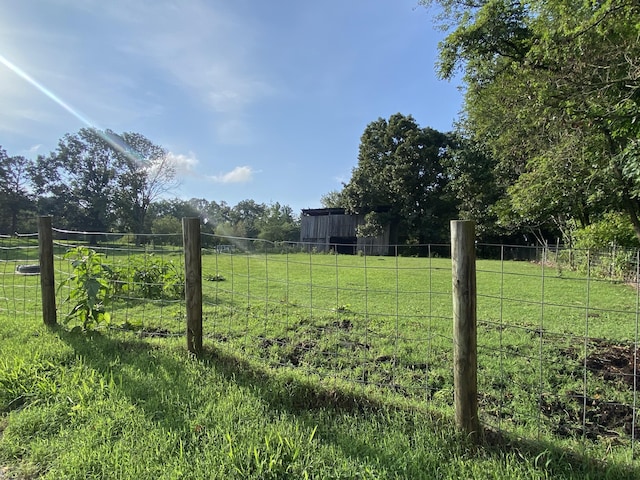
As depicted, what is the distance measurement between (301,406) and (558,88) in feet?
32.2

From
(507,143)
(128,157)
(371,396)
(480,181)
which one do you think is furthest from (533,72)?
(128,157)

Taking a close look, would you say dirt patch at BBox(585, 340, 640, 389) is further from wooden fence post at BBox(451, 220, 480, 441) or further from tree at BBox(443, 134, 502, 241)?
tree at BBox(443, 134, 502, 241)

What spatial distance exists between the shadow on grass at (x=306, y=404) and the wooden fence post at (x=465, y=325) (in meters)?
0.12

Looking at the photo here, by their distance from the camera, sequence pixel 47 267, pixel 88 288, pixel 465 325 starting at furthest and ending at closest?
pixel 47 267, pixel 88 288, pixel 465 325

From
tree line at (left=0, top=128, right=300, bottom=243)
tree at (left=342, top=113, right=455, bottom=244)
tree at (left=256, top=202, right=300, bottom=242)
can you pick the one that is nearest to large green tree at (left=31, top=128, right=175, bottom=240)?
tree line at (left=0, top=128, right=300, bottom=243)

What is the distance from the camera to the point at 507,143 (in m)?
13.3

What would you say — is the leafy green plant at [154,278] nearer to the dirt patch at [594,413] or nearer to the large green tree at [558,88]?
the dirt patch at [594,413]

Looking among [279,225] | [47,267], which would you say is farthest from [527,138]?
[279,225]

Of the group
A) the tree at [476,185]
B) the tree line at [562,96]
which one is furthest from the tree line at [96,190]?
the tree line at [562,96]

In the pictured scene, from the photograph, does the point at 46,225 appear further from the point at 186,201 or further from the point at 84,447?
the point at 186,201

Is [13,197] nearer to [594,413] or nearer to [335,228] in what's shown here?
[335,228]

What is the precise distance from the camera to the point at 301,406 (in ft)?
7.97

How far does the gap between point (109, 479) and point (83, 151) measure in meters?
45.8

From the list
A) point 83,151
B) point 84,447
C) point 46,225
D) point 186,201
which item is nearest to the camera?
point 84,447
